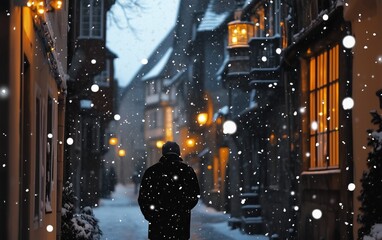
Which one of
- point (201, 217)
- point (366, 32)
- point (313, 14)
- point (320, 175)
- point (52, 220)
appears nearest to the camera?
point (366, 32)

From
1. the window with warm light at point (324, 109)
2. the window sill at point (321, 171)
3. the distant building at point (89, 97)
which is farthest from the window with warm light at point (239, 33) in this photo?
the window sill at point (321, 171)

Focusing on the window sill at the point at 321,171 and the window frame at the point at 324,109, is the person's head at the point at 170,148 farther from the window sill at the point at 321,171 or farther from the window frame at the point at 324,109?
the window frame at the point at 324,109

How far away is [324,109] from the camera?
16641mm

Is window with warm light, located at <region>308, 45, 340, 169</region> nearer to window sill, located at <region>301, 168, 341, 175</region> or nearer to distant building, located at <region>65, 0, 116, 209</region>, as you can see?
window sill, located at <region>301, 168, 341, 175</region>

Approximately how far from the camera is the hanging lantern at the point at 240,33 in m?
27.4

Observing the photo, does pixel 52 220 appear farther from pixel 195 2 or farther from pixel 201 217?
pixel 195 2

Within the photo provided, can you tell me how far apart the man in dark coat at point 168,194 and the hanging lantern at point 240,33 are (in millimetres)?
17237

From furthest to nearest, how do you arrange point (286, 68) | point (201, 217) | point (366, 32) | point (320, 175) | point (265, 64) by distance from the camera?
point (201, 217), point (265, 64), point (286, 68), point (320, 175), point (366, 32)

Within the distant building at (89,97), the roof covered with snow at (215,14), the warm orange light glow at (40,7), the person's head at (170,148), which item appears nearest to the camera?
the warm orange light glow at (40,7)

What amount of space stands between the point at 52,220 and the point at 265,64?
37.0 ft

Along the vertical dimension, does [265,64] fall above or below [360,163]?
above

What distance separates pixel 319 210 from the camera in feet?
55.5

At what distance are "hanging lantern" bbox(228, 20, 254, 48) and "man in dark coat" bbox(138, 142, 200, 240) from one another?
17237 millimetres

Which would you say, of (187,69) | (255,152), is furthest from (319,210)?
(187,69)
